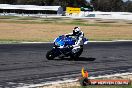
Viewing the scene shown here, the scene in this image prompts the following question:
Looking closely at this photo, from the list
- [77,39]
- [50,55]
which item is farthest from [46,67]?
[77,39]

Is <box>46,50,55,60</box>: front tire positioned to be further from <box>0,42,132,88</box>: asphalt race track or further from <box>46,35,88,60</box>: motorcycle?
<box>0,42,132,88</box>: asphalt race track

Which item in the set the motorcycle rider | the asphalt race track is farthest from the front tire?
the motorcycle rider

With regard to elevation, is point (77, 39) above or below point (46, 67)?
above

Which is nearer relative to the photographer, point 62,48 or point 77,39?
point 62,48

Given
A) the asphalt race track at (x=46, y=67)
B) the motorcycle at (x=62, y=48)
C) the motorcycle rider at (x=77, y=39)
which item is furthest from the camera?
the motorcycle rider at (x=77, y=39)

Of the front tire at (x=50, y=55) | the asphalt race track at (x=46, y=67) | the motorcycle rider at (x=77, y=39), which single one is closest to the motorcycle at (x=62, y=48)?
the front tire at (x=50, y=55)

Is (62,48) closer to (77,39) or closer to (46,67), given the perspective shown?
(77,39)

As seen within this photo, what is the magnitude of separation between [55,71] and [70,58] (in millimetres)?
4079

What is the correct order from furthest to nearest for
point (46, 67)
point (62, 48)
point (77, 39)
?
point (77, 39), point (62, 48), point (46, 67)

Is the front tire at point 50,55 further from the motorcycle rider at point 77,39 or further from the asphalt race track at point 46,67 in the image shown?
the motorcycle rider at point 77,39

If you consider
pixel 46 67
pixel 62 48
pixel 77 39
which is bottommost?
pixel 46 67

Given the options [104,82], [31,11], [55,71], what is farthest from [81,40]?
[31,11]

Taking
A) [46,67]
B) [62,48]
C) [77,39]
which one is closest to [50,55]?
[62,48]

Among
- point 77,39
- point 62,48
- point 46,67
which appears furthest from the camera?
point 77,39
